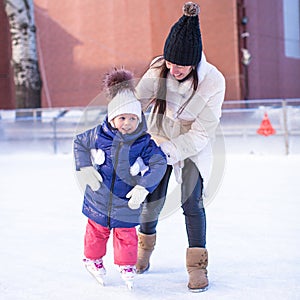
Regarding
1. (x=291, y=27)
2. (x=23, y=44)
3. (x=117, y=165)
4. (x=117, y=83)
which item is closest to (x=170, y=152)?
(x=117, y=165)

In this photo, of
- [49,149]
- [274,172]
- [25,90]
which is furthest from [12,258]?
[25,90]

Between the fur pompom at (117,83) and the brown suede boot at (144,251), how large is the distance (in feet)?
2.14

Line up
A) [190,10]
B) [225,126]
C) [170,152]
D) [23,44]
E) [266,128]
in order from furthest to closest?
[23,44] → [225,126] → [266,128] → [170,152] → [190,10]

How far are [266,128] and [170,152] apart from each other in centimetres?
559

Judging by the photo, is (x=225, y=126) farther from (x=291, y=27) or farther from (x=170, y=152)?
(x=170, y=152)

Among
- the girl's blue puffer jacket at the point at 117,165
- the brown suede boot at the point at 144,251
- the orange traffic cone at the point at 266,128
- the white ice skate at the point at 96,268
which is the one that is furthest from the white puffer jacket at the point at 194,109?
the orange traffic cone at the point at 266,128

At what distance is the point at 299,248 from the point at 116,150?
113 centimetres

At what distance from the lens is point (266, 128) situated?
286 inches

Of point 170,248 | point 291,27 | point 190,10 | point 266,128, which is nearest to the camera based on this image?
point 190,10

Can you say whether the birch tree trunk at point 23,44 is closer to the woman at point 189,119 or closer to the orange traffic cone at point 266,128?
the orange traffic cone at point 266,128

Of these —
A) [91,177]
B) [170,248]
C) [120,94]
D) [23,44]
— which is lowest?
[170,248]

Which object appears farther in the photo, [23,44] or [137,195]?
[23,44]

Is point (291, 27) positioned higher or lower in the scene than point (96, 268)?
higher

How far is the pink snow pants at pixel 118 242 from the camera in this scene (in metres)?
1.93
